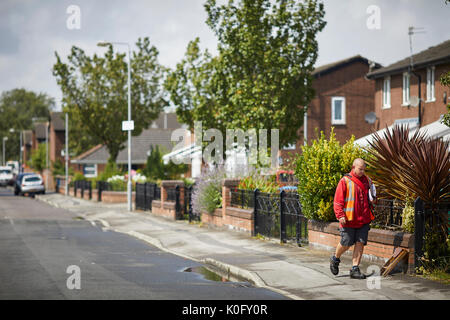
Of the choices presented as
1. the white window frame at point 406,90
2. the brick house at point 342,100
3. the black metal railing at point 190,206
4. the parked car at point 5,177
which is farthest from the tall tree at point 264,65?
the parked car at point 5,177

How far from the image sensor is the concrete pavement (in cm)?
905

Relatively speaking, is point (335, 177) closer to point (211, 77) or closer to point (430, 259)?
point (430, 259)

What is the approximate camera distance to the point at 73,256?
13469 mm

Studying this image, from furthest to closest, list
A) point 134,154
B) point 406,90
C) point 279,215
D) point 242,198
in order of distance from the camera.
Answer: point 134,154 < point 406,90 < point 242,198 < point 279,215

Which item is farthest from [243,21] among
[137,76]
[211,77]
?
→ [137,76]

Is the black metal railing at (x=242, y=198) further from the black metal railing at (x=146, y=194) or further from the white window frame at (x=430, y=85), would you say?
the white window frame at (x=430, y=85)

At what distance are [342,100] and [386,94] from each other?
26.9 ft

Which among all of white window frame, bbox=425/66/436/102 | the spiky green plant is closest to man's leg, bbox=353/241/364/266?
the spiky green plant

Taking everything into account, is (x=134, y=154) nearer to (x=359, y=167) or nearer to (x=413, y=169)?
(x=413, y=169)

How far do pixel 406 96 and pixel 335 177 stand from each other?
2230 cm

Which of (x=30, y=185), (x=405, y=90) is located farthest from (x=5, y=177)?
(x=405, y=90)

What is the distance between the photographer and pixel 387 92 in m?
35.2

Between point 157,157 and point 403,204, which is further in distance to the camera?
point 157,157

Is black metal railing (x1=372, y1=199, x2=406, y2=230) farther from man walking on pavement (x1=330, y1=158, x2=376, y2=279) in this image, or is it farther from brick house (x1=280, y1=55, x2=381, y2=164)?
brick house (x1=280, y1=55, x2=381, y2=164)
